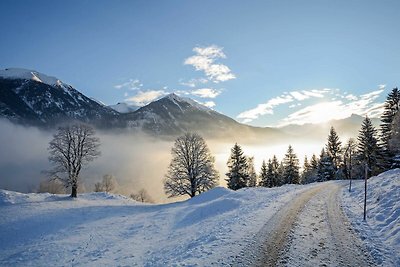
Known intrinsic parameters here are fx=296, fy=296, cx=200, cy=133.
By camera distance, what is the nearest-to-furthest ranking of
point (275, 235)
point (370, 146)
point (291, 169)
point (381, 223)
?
point (275, 235)
point (381, 223)
point (370, 146)
point (291, 169)

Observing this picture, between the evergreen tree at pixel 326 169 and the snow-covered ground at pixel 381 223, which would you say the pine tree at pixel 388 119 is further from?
the snow-covered ground at pixel 381 223

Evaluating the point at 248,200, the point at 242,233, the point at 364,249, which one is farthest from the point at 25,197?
the point at 364,249

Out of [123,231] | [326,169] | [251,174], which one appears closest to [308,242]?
[123,231]

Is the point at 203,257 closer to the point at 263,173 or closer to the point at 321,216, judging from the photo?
the point at 321,216

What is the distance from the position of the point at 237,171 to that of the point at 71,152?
3541cm

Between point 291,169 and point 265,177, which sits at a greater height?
point 291,169

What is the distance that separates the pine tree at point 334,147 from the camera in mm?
80938

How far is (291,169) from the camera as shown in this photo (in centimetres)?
8056

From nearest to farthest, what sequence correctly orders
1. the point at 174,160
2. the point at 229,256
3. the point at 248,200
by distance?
1. the point at 229,256
2. the point at 248,200
3. the point at 174,160

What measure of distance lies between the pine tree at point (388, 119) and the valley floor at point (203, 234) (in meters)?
38.9

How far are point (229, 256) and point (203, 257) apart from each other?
1.28m

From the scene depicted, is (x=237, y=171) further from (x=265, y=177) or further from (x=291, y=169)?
(x=265, y=177)

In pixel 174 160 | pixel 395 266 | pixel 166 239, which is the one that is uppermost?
pixel 174 160

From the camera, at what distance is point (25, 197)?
3919 cm
